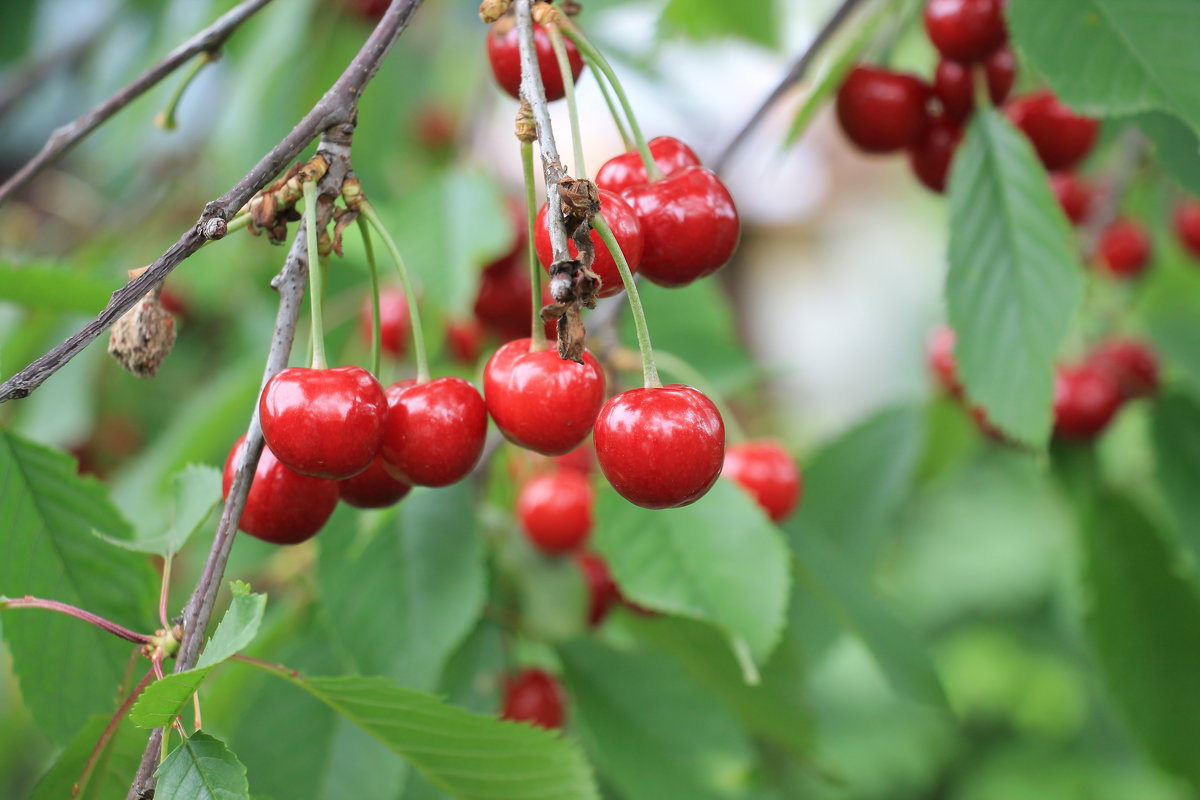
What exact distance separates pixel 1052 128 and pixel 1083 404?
41 cm

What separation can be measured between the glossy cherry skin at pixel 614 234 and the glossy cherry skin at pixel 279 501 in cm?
24

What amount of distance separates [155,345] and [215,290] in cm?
164

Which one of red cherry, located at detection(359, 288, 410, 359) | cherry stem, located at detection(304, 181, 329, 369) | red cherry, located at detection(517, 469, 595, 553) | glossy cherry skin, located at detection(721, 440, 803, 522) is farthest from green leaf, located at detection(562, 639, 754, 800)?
cherry stem, located at detection(304, 181, 329, 369)

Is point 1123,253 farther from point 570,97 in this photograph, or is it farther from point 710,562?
point 570,97

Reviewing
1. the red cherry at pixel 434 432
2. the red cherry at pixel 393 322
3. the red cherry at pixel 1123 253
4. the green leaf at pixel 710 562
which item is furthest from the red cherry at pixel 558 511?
the red cherry at pixel 1123 253

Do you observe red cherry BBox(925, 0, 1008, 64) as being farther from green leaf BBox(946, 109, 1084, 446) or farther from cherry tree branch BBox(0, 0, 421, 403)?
cherry tree branch BBox(0, 0, 421, 403)

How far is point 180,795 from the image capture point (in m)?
0.60

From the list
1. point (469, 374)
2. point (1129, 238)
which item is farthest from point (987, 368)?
point (1129, 238)

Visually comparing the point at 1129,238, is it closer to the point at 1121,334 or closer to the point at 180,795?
the point at 1121,334

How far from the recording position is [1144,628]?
54.5 inches

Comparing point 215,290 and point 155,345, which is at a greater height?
point 155,345

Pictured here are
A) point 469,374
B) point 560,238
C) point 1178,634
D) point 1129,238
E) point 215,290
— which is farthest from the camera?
point 215,290

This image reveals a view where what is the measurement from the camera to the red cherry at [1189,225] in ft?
6.66

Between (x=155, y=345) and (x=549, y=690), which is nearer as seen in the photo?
(x=155, y=345)
